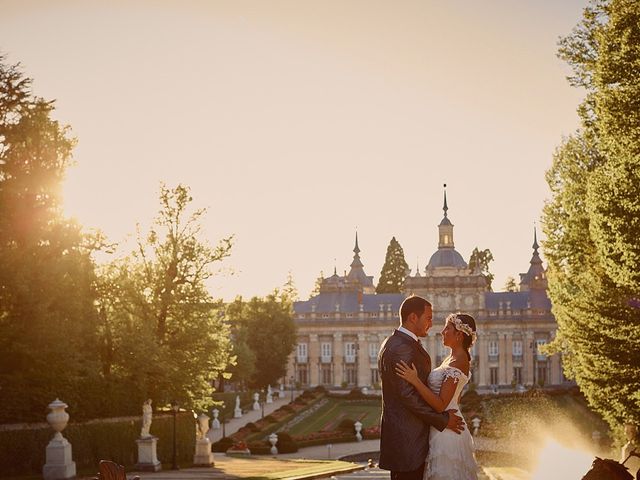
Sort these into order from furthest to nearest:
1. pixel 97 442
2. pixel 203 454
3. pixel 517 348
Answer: pixel 517 348 < pixel 203 454 < pixel 97 442

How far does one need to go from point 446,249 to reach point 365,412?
36.9 m

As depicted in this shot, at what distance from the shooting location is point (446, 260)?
10762 cm

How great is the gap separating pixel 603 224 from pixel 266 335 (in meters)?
69.2

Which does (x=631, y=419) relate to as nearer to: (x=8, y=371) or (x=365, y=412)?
(x=8, y=371)

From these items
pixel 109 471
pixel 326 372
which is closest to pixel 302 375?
pixel 326 372

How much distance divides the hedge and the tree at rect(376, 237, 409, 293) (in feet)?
280

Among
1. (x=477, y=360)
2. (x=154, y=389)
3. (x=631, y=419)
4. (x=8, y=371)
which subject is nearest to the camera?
(x=631, y=419)

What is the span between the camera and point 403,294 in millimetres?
111125

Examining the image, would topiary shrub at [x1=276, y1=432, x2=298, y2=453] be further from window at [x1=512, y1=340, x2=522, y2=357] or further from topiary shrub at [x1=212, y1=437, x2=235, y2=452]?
window at [x1=512, y1=340, x2=522, y2=357]

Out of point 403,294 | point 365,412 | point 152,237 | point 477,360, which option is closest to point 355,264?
point 403,294

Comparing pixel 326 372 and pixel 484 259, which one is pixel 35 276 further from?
pixel 484 259

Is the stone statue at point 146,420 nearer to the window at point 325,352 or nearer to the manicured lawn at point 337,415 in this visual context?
the manicured lawn at point 337,415

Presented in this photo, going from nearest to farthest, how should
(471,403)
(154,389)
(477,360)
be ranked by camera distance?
→ (154,389), (471,403), (477,360)

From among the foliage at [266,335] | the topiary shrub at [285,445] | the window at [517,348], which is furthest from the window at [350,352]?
the topiary shrub at [285,445]
